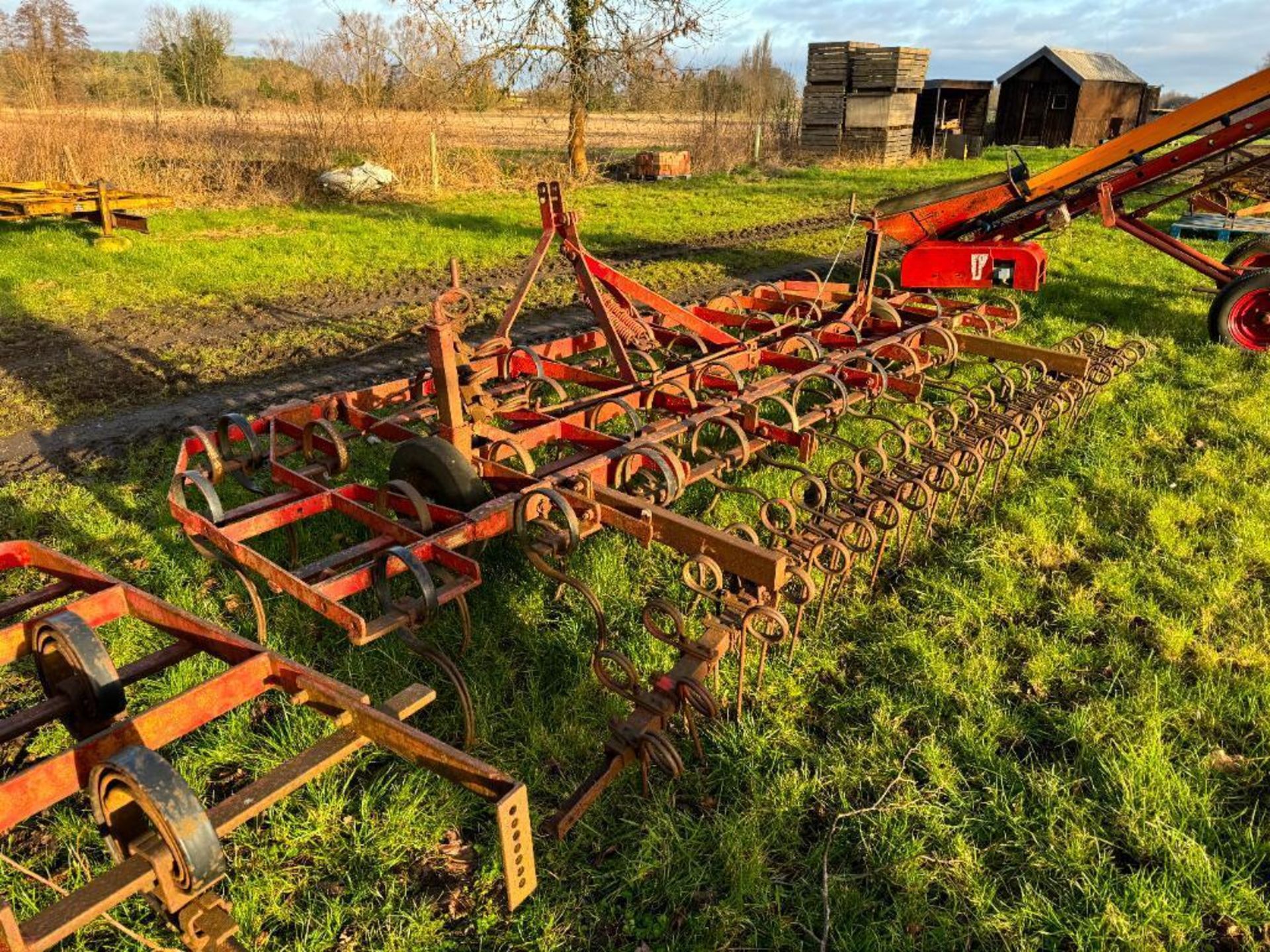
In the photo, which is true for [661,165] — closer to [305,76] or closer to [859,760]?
[305,76]

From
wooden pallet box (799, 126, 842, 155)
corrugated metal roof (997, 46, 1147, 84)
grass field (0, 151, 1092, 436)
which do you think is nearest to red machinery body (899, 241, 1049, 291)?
grass field (0, 151, 1092, 436)

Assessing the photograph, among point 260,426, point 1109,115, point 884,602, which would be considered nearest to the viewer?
point 884,602

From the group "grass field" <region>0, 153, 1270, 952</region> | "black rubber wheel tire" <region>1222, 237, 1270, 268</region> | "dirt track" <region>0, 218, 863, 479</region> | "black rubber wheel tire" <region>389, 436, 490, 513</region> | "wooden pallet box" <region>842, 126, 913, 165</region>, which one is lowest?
"grass field" <region>0, 153, 1270, 952</region>

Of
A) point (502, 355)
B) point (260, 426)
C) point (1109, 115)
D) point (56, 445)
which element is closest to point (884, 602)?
point (502, 355)

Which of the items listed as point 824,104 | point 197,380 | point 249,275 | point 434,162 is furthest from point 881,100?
point 197,380

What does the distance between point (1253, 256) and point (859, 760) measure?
7.77 m

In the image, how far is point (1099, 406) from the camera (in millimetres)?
6199

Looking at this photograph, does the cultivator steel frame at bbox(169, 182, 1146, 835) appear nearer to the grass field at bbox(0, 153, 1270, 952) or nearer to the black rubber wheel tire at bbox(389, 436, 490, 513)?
the black rubber wheel tire at bbox(389, 436, 490, 513)

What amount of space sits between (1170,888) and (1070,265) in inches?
404

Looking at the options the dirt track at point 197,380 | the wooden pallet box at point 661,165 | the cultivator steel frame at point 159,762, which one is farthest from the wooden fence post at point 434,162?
the cultivator steel frame at point 159,762

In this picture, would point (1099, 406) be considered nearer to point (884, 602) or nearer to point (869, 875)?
point (884, 602)

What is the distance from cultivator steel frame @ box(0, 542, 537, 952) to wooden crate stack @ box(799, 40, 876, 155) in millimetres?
24395

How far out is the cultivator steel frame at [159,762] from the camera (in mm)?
1662

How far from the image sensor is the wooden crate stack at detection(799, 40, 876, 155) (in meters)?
22.9
